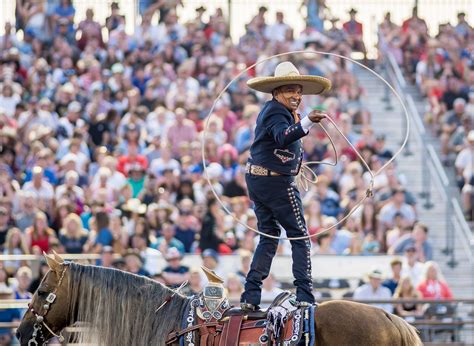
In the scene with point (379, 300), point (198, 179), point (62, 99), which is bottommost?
point (379, 300)

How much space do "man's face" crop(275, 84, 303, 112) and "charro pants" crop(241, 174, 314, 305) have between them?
571 millimetres

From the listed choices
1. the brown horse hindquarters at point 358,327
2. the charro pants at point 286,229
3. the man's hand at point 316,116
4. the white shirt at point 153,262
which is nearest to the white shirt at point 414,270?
the white shirt at point 153,262

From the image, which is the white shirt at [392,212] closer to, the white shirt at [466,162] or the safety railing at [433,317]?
the white shirt at [466,162]

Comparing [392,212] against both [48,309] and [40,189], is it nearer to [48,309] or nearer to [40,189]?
[40,189]

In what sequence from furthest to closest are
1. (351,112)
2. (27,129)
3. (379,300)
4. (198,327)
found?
1. (351,112)
2. (27,129)
3. (379,300)
4. (198,327)

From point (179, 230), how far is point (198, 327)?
8.03 m

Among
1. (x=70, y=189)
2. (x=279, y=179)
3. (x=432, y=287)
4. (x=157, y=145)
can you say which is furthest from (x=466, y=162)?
(x=279, y=179)

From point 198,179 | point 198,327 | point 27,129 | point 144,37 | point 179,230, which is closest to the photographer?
point 198,327

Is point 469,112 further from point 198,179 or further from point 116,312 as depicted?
point 116,312

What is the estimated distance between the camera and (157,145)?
2002 centimetres

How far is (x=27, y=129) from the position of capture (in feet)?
66.5

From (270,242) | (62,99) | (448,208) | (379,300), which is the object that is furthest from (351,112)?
(270,242)

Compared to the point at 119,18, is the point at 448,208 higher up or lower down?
lower down

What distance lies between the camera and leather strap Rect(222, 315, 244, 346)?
970cm
